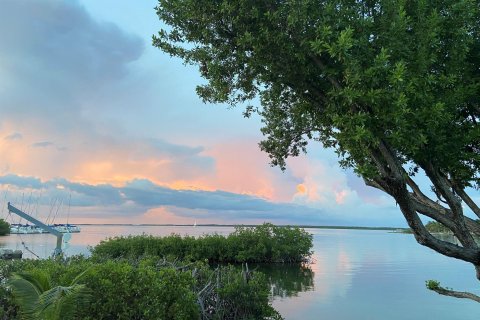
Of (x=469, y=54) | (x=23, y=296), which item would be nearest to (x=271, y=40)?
(x=469, y=54)

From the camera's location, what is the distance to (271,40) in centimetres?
848

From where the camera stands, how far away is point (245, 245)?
175 feet

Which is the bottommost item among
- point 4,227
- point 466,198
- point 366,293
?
point 366,293

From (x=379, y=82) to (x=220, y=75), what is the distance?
3462 millimetres

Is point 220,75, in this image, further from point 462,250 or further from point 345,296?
point 345,296

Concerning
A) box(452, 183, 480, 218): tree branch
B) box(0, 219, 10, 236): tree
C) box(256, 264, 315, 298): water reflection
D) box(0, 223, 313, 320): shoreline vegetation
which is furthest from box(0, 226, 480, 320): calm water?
box(0, 219, 10, 236): tree

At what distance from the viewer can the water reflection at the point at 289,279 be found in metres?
32.2

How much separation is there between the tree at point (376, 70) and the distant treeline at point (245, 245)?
143 feet

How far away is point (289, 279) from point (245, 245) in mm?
14194

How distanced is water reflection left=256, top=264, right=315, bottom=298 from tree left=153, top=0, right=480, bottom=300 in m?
22.9

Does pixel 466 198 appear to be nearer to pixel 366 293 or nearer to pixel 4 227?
pixel 366 293

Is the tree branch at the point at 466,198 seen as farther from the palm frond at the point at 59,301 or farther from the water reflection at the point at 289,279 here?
the water reflection at the point at 289,279

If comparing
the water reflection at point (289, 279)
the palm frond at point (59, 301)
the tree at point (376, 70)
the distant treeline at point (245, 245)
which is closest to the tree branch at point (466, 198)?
the tree at point (376, 70)

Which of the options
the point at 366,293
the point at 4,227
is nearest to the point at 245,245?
the point at 366,293
